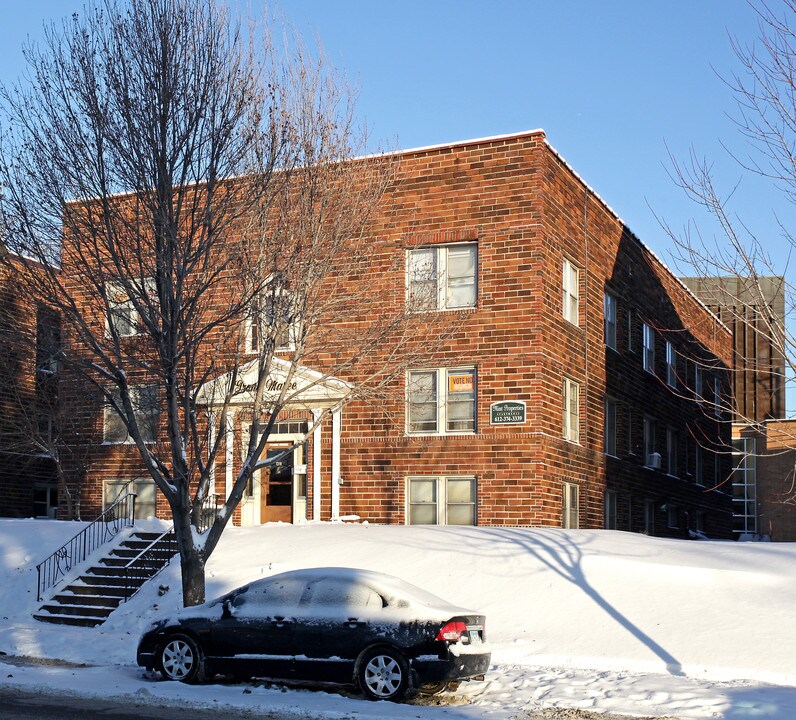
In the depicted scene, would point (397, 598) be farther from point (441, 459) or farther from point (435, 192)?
point (435, 192)

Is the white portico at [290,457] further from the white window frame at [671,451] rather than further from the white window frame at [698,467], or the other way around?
the white window frame at [698,467]

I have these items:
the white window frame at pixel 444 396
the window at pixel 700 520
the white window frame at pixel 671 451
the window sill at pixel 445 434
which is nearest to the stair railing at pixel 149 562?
the window sill at pixel 445 434

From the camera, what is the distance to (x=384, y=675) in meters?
12.6

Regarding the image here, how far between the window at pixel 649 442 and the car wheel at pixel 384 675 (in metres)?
21.8

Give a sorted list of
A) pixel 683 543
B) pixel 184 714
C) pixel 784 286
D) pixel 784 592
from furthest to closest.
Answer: pixel 683 543 → pixel 784 592 → pixel 784 286 → pixel 184 714

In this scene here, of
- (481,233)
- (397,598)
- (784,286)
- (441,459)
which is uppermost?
(481,233)

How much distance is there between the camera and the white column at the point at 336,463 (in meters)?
25.5

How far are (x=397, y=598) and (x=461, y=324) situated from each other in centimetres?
1275

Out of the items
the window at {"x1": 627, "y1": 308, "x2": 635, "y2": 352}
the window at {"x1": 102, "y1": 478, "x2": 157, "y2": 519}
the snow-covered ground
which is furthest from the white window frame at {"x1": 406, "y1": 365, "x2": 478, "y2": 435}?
the window at {"x1": 627, "y1": 308, "x2": 635, "y2": 352}

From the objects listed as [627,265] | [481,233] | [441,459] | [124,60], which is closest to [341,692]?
[124,60]

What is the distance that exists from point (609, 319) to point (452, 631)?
1961cm

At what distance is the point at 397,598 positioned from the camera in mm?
13039

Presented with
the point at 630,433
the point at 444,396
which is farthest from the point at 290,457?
the point at 630,433

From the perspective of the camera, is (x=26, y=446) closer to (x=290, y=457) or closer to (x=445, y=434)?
(x=290, y=457)
